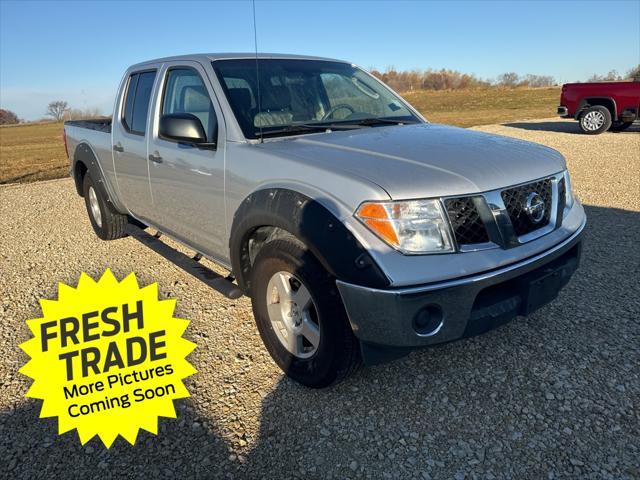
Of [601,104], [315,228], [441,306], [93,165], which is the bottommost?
[441,306]

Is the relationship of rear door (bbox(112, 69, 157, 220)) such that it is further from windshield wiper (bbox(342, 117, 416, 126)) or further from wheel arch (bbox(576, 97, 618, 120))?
wheel arch (bbox(576, 97, 618, 120))

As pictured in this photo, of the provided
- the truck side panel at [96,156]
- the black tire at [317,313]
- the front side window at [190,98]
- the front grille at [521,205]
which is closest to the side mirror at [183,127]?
the front side window at [190,98]

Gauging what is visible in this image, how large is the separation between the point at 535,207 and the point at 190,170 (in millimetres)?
2261

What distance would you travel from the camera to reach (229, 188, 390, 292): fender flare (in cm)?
215

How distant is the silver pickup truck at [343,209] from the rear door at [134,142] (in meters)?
0.12

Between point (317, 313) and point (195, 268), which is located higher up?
point (317, 313)

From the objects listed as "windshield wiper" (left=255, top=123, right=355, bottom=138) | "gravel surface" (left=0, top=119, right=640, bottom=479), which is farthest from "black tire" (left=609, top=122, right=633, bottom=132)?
"windshield wiper" (left=255, top=123, right=355, bottom=138)

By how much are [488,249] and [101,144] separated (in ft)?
13.5

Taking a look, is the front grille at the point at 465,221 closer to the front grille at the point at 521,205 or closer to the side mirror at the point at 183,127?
the front grille at the point at 521,205

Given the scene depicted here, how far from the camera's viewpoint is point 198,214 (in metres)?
3.44

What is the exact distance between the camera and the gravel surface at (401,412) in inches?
86.9

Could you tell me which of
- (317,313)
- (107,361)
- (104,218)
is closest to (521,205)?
(317,313)

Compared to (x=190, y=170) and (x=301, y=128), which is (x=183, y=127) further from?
(x=301, y=128)

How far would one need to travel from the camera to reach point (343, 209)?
2.26 m
